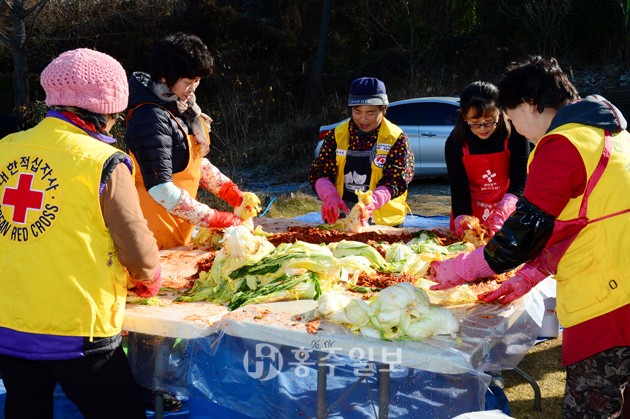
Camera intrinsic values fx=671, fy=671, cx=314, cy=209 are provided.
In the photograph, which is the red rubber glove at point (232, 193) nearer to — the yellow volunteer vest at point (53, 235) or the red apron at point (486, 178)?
the red apron at point (486, 178)

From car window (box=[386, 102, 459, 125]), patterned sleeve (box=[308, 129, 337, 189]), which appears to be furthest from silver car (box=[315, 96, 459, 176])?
patterned sleeve (box=[308, 129, 337, 189])

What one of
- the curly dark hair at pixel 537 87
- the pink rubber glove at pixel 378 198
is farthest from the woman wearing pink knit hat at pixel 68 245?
the pink rubber glove at pixel 378 198

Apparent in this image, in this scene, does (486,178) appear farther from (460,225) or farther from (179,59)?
(179,59)

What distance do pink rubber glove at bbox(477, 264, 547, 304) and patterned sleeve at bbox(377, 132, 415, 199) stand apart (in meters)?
1.29

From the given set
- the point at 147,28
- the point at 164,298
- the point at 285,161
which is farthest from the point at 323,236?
the point at 147,28

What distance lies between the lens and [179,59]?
2924 mm

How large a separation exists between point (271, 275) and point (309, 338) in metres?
0.52

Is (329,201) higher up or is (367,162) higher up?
(367,162)

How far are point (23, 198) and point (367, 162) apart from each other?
221 centimetres

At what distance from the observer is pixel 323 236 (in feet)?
11.0

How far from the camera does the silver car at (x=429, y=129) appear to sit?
10.0 metres

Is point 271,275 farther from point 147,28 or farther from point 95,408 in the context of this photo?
point 147,28

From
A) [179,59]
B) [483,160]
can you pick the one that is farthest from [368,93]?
[179,59]

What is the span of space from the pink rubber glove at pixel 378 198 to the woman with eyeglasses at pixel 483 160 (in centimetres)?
37
